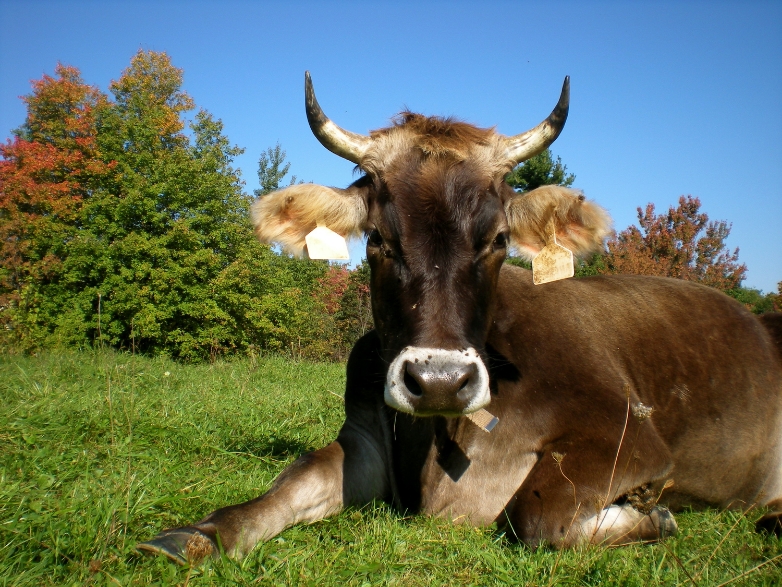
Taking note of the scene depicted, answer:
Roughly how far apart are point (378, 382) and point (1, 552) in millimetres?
2347

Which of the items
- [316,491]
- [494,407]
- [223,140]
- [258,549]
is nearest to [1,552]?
[258,549]

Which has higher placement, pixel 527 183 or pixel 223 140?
pixel 223 140

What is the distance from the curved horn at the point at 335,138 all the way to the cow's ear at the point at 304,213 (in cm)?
24

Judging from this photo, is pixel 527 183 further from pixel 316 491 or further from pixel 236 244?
pixel 316 491

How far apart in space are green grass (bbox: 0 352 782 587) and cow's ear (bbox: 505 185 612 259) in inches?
78.5

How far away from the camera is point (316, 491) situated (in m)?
3.34

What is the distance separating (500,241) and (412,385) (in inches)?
50.4

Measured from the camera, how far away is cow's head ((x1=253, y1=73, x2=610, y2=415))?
2752mm

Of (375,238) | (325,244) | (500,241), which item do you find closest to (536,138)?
(500,241)

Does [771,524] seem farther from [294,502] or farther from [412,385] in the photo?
[294,502]

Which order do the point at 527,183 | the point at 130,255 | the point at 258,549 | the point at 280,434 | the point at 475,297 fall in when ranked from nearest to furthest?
the point at 258,549, the point at 475,297, the point at 280,434, the point at 130,255, the point at 527,183

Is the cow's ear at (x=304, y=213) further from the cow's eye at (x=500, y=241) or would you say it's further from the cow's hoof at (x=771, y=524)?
the cow's hoof at (x=771, y=524)

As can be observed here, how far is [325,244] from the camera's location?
4031 millimetres

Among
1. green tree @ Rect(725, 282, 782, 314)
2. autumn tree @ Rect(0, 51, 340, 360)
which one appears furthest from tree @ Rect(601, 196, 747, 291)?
autumn tree @ Rect(0, 51, 340, 360)
